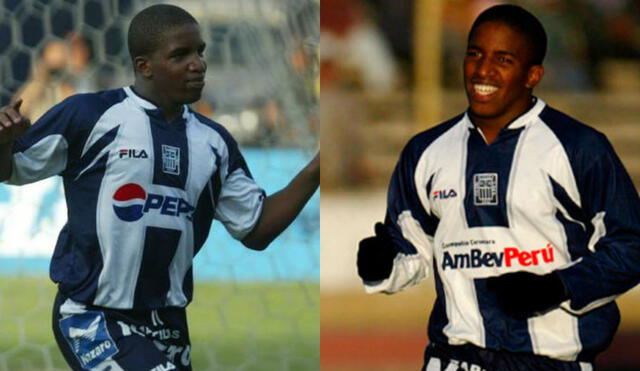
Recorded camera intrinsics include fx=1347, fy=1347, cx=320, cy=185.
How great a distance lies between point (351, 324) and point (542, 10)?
4.67 metres

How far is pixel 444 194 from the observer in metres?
3.65

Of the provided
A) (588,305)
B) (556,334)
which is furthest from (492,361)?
(588,305)

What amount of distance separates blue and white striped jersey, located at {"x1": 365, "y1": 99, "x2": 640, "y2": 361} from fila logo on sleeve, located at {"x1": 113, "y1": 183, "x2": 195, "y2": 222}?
2.11ft

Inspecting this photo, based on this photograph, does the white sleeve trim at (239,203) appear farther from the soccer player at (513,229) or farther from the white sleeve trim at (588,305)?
the white sleeve trim at (588,305)

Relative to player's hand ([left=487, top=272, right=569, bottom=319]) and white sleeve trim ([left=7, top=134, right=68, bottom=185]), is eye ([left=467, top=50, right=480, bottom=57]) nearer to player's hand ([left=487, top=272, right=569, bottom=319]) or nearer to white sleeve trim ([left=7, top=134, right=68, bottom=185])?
player's hand ([left=487, top=272, right=569, bottom=319])

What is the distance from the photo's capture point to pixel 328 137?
46.3ft

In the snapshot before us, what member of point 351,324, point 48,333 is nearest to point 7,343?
point 48,333

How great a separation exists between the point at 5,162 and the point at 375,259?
3.41 ft

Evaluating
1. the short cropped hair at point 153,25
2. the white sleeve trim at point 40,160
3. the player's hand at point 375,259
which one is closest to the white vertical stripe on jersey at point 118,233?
the white sleeve trim at point 40,160

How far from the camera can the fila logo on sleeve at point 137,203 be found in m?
3.80

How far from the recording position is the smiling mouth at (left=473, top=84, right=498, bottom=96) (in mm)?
3586

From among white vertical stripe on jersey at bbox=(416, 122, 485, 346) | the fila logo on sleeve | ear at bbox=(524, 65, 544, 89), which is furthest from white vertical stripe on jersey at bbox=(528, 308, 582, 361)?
the fila logo on sleeve

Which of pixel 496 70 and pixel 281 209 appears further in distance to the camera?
Answer: pixel 281 209

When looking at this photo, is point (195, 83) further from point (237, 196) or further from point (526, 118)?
point (526, 118)
